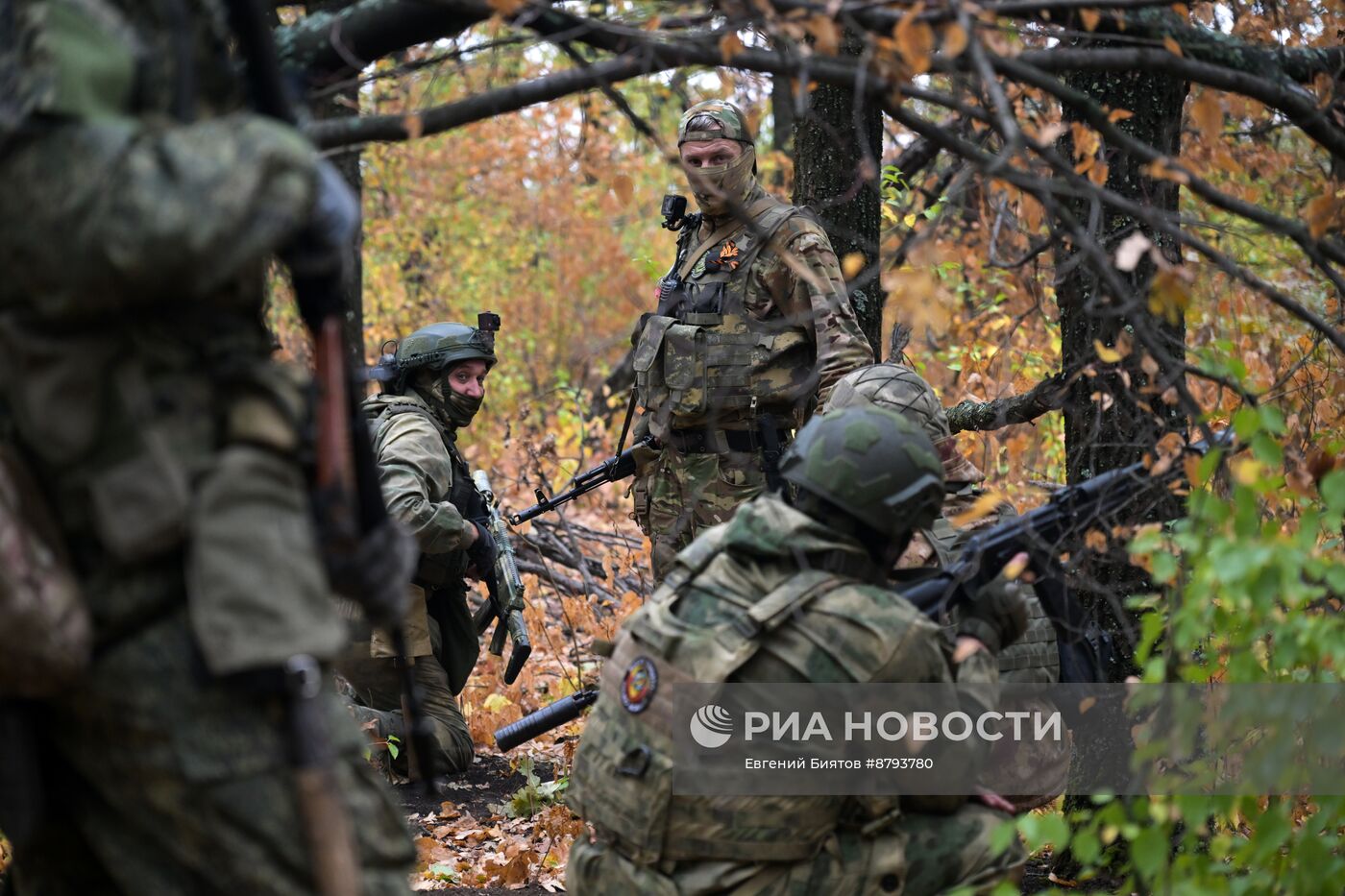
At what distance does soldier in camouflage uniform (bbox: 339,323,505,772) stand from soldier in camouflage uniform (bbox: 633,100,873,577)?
905mm

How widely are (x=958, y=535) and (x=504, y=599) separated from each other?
2687mm

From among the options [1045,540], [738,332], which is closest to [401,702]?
[738,332]

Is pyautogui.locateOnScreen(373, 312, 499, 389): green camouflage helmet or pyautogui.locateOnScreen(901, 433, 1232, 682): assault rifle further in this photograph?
pyautogui.locateOnScreen(373, 312, 499, 389): green camouflage helmet

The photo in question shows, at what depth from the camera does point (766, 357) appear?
6.46m

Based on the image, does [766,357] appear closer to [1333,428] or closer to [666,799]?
[1333,428]

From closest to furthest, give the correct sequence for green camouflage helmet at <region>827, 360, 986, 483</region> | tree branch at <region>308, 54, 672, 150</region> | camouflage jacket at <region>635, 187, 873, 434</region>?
tree branch at <region>308, 54, 672, 150</region> < green camouflage helmet at <region>827, 360, 986, 483</region> < camouflage jacket at <region>635, 187, 873, 434</region>

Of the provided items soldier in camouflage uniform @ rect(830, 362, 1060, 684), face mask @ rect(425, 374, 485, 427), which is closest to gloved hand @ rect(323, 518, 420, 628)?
soldier in camouflage uniform @ rect(830, 362, 1060, 684)

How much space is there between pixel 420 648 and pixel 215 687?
469 cm

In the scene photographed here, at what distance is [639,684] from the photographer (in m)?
3.71

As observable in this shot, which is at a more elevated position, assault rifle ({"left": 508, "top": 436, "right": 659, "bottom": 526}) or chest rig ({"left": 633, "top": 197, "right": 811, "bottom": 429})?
chest rig ({"left": 633, "top": 197, "right": 811, "bottom": 429})

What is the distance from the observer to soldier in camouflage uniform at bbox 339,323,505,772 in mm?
6719

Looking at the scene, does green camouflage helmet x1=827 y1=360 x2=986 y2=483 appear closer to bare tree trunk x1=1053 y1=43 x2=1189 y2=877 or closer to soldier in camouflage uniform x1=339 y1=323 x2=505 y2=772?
bare tree trunk x1=1053 y1=43 x2=1189 y2=877

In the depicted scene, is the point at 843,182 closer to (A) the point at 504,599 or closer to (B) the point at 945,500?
(B) the point at 945,500

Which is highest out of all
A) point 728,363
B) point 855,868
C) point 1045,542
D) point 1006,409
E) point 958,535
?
point 728,363
